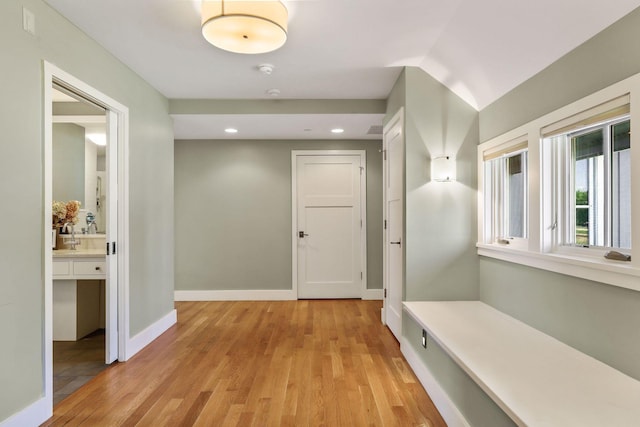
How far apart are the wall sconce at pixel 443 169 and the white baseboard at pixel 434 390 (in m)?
1.40

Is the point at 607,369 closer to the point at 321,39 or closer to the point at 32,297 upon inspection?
the point at 321,39

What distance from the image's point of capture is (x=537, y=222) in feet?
7.48

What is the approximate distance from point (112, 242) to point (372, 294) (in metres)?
3.45

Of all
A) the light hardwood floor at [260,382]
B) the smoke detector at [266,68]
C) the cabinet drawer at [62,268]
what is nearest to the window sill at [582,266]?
the light hardwood floor at [260,382]

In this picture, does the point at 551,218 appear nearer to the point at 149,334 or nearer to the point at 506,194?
the point at 506,194

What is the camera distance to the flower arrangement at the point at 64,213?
3494mm

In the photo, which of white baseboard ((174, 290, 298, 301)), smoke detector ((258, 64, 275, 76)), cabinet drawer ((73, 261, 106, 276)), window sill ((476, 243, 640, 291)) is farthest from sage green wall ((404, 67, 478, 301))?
cabinet drawer ((73, 261, 106, 276))

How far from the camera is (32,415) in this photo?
2.03 m

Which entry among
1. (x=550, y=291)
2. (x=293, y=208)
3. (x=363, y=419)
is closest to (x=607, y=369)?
(x=550, y=291)

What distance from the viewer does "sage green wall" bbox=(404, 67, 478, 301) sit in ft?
9.84

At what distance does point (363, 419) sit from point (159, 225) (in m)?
2.73

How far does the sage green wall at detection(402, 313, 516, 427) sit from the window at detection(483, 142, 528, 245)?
1.00 m

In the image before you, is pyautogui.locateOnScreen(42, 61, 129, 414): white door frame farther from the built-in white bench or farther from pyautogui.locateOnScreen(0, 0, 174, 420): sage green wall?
the built-in white bench

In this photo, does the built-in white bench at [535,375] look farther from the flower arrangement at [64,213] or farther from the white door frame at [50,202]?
the flower arrangement at [64,213]
